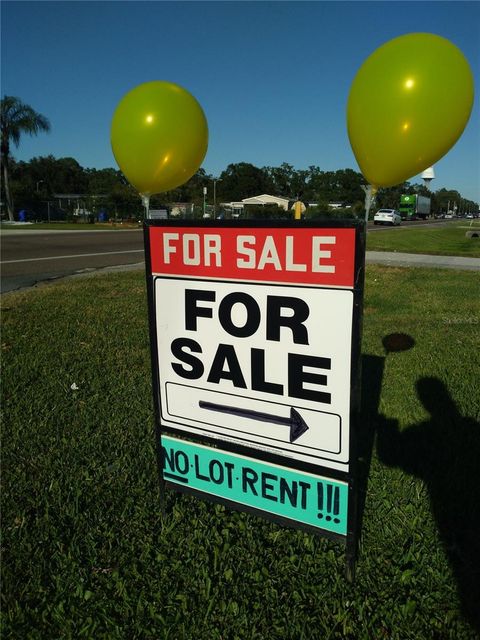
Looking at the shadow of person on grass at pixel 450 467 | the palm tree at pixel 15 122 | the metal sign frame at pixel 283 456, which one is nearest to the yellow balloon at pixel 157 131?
the metal sign frame at pixel 283 456

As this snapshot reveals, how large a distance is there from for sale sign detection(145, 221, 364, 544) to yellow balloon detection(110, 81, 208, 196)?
0.44 metres

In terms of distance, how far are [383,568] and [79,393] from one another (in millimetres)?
2597

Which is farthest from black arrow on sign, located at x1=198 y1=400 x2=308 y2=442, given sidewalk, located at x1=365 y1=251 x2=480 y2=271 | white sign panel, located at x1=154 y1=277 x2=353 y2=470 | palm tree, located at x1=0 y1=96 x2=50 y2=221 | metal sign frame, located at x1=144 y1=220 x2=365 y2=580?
palm tree, located at x1=0 y1=96 x2=50 y2=221

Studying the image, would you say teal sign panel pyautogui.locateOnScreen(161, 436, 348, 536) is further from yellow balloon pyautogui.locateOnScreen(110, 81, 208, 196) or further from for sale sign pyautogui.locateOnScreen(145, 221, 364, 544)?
yellow balloon pyautogui.locateOnScreen(110, 81, 208, 196)

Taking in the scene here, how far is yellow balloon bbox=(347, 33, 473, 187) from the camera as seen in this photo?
1681mm

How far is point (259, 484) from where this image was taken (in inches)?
80.5

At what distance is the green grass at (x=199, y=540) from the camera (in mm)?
1812

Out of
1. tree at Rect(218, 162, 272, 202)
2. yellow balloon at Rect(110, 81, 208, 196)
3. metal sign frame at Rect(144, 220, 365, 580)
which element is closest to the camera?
metal sign frame at Rect(144, 220, 365, 580)

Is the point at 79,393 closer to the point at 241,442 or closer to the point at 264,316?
the point at 241,442

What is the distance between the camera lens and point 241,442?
6.74 feet

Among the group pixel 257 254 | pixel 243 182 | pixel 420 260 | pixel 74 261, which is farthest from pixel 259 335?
pixel 243 182

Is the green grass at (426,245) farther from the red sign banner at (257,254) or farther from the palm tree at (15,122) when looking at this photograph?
the palm tree at (15,122)

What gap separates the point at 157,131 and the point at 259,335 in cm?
111

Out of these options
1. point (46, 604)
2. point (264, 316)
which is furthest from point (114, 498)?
point (264, 316)
